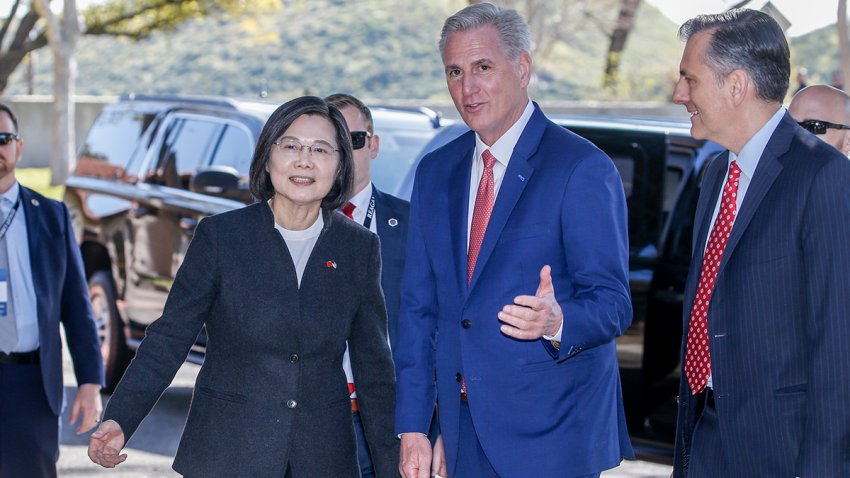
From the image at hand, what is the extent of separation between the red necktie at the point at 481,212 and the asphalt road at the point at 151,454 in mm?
4146

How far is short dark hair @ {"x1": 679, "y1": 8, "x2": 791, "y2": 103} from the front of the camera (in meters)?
3.55

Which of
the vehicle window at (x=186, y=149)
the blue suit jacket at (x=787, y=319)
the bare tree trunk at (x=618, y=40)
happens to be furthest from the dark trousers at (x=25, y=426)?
the bare tree trunk at (x=618, y=40)

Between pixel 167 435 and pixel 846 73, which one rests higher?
pixel 846 73

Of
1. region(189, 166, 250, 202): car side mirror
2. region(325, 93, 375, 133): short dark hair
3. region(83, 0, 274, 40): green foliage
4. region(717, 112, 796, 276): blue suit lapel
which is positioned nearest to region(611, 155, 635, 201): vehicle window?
region(325, 93, 375, 133): short dark hair

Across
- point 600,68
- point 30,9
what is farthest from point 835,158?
point 600,68

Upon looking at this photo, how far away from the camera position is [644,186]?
671cm

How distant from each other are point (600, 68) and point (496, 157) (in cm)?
6534

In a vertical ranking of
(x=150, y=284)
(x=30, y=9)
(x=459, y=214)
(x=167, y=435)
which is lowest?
(x=167, y=435)

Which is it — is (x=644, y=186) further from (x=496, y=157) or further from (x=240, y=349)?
(x=240, y=349)

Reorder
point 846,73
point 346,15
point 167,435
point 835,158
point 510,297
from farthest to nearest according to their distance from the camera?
point 346,15, point 846,73, point 167,435, point 510,297, point 835,158

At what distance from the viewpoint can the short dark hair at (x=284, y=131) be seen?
13.5 feet

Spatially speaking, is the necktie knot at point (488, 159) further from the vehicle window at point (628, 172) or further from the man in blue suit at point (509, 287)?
the vehicle window at point (628, 172)

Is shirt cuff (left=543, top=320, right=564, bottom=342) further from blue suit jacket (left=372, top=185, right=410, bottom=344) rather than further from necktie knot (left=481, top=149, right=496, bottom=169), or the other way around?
blue suit jacket (left=372, top=185, right=410, bottom=344)

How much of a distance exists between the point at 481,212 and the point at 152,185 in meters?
5.60
